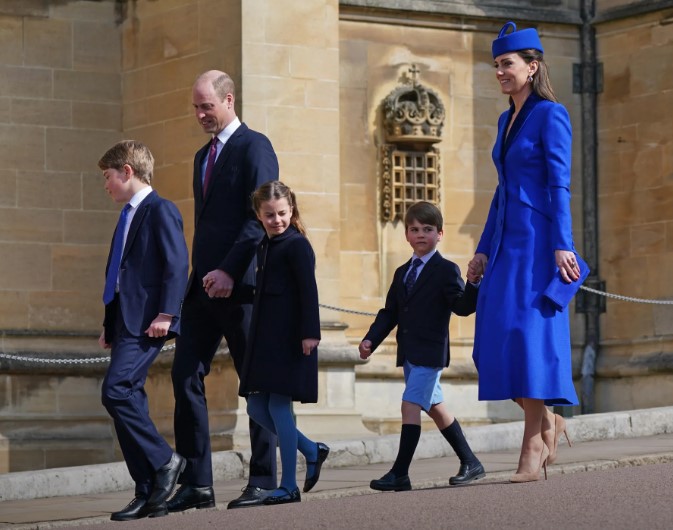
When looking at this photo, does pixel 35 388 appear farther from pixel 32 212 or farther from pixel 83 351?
pixel 32 212

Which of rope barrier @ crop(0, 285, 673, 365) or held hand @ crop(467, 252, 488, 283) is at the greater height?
held hand @ crop(467, 252, 488, 283)

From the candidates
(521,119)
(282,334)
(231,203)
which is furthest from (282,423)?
(521,119)

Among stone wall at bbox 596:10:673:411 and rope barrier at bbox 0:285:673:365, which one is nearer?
rope barrier at bbox 0:285:673:365

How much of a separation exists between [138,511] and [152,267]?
1.03 meters

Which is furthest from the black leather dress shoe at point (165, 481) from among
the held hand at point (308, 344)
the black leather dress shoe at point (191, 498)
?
the held hand at point (308, 344)

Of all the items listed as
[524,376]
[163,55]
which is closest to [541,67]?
[524,376]

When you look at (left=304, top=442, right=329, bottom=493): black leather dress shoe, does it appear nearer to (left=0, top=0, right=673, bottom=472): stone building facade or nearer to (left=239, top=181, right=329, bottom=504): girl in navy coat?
(left=239, top=181, right=329, bottom=504): girl in navy coat

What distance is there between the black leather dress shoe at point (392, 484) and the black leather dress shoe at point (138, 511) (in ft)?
3.33

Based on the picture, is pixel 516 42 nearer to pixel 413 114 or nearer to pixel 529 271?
pixel 529 271

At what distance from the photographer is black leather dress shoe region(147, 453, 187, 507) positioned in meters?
7.95

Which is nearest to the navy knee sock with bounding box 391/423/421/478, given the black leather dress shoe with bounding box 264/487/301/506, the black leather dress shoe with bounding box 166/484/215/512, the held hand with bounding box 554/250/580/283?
the black leather dress shoe with bounding box 264/487/301/506

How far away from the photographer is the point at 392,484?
27.9 ft

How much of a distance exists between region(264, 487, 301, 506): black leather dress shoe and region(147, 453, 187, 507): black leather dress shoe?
0.39 meters

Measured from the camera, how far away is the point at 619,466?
917 cm
